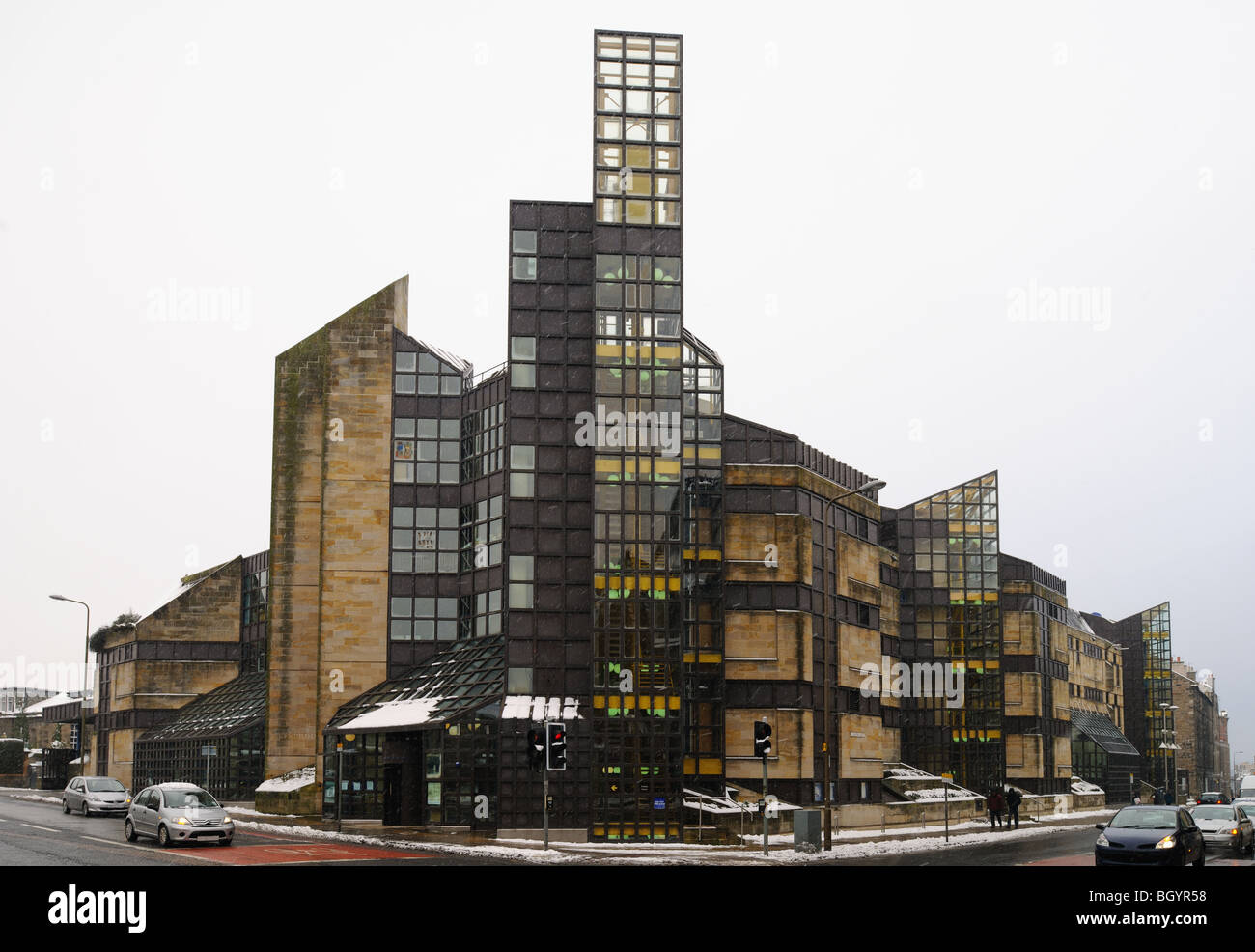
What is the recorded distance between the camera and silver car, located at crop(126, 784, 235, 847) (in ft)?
115

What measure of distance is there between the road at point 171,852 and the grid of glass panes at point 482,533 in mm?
14731

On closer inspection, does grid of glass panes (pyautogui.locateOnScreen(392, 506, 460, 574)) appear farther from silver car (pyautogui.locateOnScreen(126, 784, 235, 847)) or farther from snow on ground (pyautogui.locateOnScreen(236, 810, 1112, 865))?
silver car (pyautogui.locateOnScreen(126, 784, 235, 847))

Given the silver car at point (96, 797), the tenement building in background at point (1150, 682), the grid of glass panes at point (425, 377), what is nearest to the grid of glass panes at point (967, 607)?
the grid of glass panes at point (425, 377)

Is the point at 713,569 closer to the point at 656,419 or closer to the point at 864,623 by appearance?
the point at 656,419

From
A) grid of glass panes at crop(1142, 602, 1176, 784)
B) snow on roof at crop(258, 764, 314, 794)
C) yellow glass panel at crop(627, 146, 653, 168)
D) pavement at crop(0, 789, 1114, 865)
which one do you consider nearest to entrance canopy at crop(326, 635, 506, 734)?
snow on roof at crop(258, 764, 314, 794)

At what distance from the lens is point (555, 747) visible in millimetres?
36312

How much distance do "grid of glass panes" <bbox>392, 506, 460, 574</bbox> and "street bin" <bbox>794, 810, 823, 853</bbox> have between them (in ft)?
72.1

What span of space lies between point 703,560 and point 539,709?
31.9 ft

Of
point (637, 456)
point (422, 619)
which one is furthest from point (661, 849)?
point (422, 619)

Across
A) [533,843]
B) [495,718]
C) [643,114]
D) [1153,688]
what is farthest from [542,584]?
[1153,688]

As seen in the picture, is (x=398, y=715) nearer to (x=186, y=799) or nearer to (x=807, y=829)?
(x=186, y=799)

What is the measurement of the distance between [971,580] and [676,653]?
108ft

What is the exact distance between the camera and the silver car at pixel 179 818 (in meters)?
34.9

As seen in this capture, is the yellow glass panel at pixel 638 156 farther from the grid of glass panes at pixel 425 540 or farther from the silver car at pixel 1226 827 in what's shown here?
the silver car at pixel 1226 827
